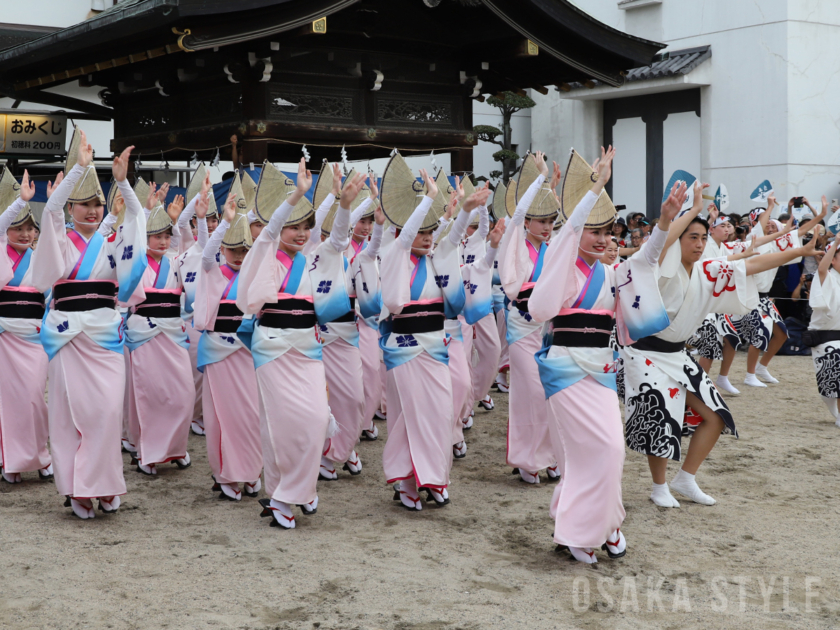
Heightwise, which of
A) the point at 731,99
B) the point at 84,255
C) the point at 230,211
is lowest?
the point at 84,255

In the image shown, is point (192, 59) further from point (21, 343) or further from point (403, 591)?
point (403, 591)

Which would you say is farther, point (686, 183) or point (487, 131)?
point (487, 131)

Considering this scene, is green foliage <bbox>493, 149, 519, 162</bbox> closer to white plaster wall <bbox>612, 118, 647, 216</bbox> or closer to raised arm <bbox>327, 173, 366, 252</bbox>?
white plaster wall <bbox>612, 118, 647, 216</bbox>

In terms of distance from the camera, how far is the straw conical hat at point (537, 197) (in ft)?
18.6

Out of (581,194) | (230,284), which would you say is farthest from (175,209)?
(581,194)

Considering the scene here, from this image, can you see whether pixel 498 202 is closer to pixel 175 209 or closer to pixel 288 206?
pixel 175 209

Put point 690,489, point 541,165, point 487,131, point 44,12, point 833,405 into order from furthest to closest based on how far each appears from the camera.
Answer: point 487,131, point 44,12, point 833,405, point 690,489, point 541,165

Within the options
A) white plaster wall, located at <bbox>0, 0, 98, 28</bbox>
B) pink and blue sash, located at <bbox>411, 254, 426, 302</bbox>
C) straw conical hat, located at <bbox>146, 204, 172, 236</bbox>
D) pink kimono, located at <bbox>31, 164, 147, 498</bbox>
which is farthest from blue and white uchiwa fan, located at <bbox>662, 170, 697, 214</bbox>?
white plaster wall, located at <bbox>0, 0, 98, 28</bbox>

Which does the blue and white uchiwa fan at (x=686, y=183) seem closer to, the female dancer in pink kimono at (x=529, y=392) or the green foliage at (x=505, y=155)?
the female dancer in pink kimono at (x=529, y=392)

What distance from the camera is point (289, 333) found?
512 centimetres

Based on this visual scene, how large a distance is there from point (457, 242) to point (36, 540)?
9.73 ft

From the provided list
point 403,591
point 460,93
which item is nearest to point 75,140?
point 403,591

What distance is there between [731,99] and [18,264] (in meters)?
11.6

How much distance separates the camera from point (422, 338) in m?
5.42
